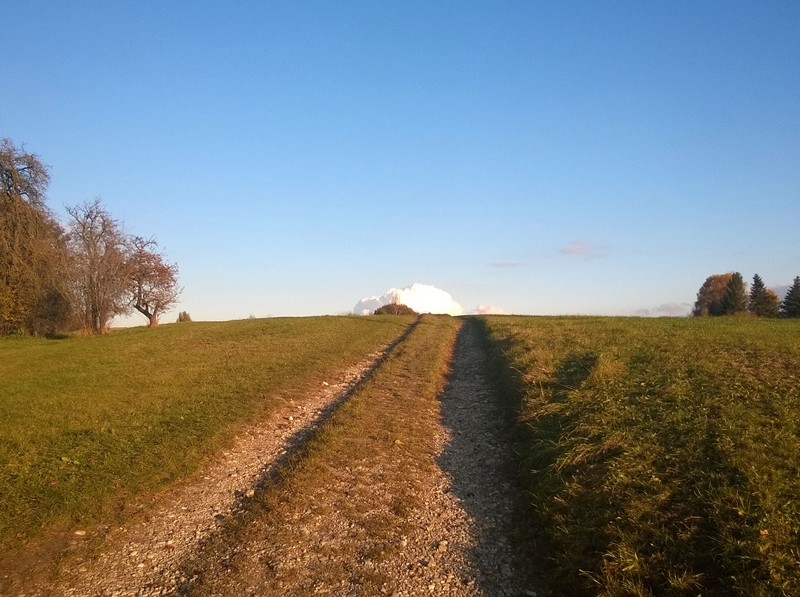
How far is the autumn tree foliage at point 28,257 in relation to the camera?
4038cm

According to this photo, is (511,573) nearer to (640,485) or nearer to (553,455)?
(640,485)

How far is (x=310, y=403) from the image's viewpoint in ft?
53.9

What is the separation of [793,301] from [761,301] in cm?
741

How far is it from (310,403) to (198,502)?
7343mm

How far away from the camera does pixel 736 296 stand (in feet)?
226

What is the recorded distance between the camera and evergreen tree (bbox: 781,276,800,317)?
62438 mm

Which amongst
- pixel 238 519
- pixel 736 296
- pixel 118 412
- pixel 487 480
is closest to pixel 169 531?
pixel 238 519

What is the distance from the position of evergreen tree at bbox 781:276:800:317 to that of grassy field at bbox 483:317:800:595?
59942 mm

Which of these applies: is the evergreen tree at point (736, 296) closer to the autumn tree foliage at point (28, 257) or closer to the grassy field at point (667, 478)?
the grassy field at point (667, 478)

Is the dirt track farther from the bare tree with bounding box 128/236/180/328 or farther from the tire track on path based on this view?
the bare tree with bounding box 128/236/180/328

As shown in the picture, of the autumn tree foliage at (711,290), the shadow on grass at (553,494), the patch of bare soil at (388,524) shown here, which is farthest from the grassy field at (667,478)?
the autumn tree foliage at (711,290)

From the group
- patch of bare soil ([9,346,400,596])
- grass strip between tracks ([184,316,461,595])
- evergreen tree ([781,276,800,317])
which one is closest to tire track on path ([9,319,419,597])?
patch of bare soil ([9,346,400,596])

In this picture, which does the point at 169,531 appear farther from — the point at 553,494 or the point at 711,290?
the point at 711,290

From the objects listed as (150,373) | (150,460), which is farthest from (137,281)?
(150,460)
